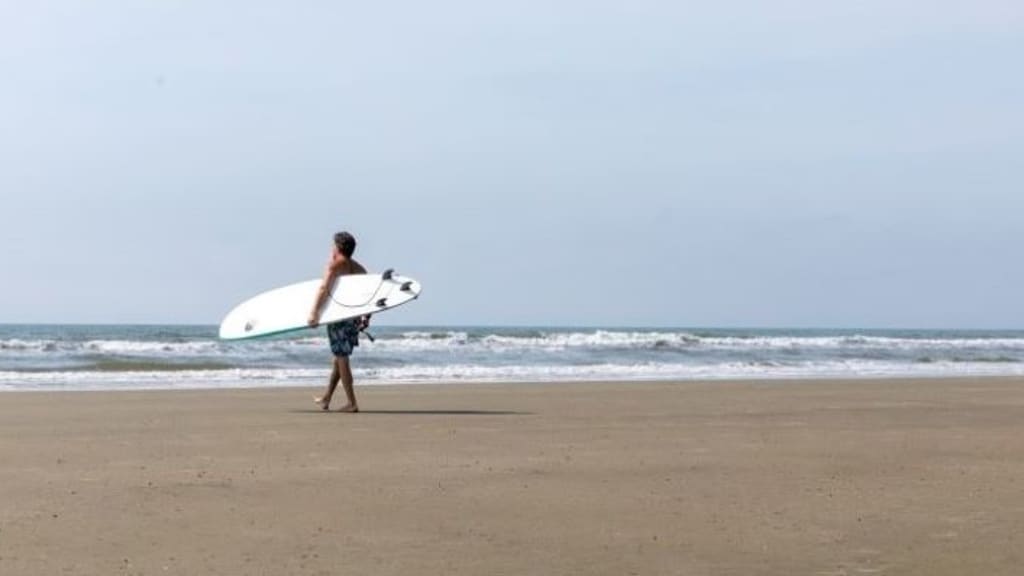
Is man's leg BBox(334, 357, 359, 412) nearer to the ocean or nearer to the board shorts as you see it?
the board shorts

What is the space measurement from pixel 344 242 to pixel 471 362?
1576 cm

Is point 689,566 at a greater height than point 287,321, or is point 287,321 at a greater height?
point 287,321

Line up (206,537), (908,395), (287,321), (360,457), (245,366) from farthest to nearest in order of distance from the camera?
(245,366)
(908,395)
(287,321)
(360,457)
(206,537)

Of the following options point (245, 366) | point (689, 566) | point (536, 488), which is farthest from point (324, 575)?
point (245, 366)

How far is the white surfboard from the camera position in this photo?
12039mm

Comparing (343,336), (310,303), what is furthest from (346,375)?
(310,303)

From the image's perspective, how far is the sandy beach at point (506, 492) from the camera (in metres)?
5.06

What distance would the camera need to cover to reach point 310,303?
1348 cm

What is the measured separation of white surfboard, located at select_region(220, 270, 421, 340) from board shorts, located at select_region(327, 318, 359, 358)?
9 cm

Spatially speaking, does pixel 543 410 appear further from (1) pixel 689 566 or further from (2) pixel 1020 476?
(1) pixel 689 566

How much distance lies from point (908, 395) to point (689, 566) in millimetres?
10937

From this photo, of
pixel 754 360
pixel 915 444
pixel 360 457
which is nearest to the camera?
pixel 360 457

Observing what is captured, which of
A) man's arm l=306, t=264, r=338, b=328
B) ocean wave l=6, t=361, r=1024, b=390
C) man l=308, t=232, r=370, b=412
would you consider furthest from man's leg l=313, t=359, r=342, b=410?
ocean wave l=6, t=361, r=1024, b=390

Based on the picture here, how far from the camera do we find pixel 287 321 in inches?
531
